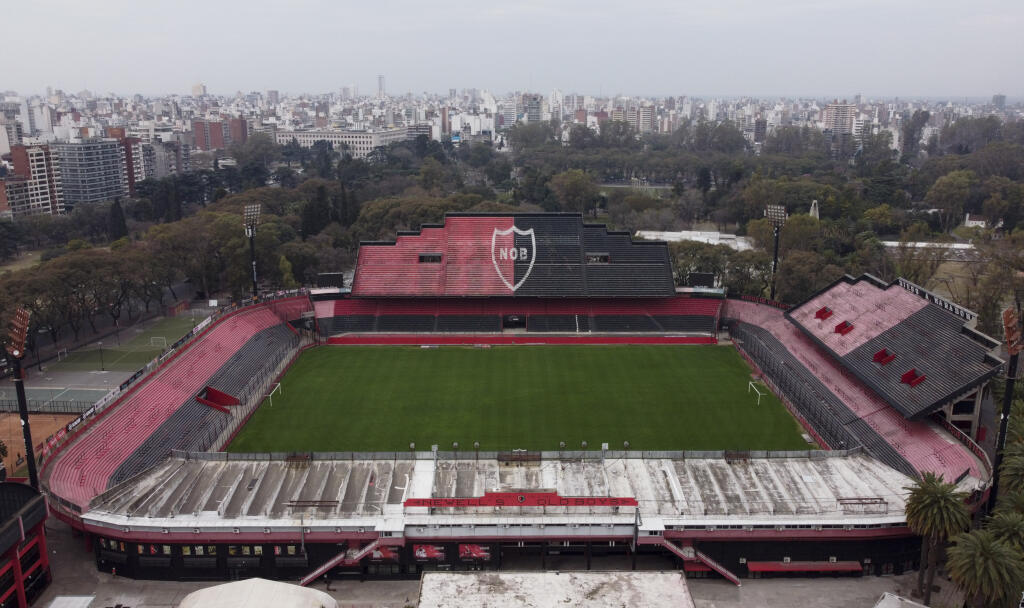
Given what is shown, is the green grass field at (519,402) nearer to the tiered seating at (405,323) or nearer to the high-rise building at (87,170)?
the tiered seating at (405,323)

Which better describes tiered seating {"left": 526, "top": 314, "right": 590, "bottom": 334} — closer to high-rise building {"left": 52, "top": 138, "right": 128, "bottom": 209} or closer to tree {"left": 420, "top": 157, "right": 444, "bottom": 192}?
tree {"left": 420, "top": 157, "right": 444, "bottom": 192}

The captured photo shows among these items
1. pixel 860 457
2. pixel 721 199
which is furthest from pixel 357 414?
pixel 721 199

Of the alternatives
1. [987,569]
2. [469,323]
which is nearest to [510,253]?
[469,323]

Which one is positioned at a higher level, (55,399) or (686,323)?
(686,323)

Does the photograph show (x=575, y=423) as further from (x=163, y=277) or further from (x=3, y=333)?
(x=163, y=277)

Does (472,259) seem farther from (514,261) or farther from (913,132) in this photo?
(913,132)

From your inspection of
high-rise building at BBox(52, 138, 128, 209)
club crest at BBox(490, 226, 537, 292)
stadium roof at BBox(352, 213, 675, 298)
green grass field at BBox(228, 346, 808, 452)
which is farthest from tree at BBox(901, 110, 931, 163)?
high-rise building at BBox(52, 138, 128, 209)
